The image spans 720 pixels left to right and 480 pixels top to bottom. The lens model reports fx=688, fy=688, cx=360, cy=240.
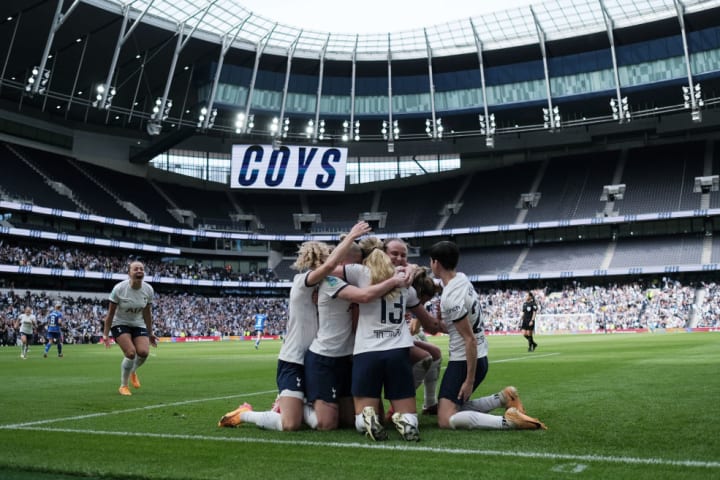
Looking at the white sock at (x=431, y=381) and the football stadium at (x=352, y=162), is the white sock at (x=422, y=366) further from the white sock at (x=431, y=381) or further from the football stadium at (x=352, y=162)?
the football stadium at (x=352, y=162)

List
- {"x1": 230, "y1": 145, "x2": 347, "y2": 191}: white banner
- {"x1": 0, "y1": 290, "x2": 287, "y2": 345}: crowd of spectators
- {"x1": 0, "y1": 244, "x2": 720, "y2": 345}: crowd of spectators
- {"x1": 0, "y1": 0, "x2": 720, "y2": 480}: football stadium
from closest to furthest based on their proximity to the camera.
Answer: {"x1": 0, "y1": 290, "x2": 287, "y2": 345}: crowd of spectators → {"x1": 0, "y1": 244, "x2": 720, "y2": 345}: crowd of spectators → {"x1": 0, "y1": 0, "x2": 720, "y2": 480}: football stadium → {"x1": 230, "y1": 145, "x2": 347, "y2": 191}: white banner

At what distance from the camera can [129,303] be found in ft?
40.4

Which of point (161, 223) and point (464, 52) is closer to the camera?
point (464, 52)

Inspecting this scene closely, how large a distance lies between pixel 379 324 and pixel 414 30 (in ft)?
185

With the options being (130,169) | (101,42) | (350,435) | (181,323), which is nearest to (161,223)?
(130,169)

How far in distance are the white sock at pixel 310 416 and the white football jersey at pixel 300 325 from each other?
0.50 m

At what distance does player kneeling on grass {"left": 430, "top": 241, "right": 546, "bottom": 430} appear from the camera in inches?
280

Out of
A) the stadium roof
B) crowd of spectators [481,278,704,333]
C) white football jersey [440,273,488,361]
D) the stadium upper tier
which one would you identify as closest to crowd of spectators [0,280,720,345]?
crowd of spectators [481,278,704,333]

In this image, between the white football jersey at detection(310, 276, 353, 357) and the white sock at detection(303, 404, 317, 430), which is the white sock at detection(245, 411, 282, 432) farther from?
the white football jersey at detection(310, 276, 353, 357)

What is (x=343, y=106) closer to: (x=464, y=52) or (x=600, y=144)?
(x=464, y=52)

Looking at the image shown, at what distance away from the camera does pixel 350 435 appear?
704cm

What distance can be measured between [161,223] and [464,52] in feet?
110

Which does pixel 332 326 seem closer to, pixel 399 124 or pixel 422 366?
pixel 422 366

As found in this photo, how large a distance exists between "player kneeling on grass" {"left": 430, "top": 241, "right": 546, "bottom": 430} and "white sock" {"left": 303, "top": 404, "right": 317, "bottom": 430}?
1356 millimetres
